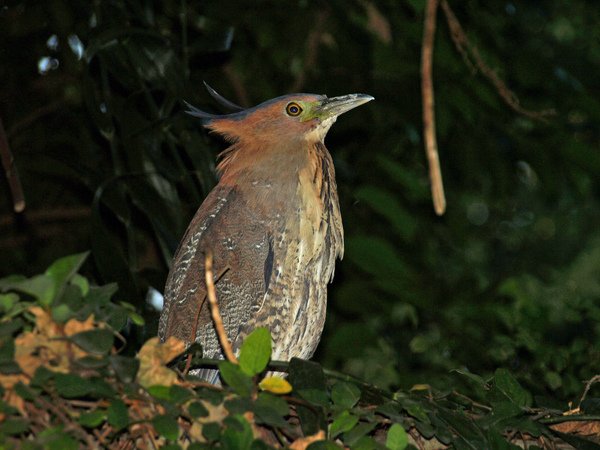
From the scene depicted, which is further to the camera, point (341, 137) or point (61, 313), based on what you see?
point (341, 137)

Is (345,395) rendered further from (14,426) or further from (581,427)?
(581,427)

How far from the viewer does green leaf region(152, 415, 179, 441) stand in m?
1.66

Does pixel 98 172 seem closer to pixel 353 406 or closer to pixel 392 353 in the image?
pixel 392 353

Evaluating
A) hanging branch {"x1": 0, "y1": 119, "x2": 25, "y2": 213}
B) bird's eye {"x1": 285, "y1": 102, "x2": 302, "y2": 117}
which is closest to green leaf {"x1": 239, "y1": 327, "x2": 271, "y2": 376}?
hanging branch {"x1": 0, "y1": 119, "x2": 25, "y2": 213}

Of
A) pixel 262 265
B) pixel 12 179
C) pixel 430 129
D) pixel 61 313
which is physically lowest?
pixel 262 265

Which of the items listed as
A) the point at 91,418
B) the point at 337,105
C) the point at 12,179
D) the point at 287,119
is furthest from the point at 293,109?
the point at 91,418

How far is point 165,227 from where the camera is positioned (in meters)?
3.95

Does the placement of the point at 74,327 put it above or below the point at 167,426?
above

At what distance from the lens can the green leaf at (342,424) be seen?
188cm

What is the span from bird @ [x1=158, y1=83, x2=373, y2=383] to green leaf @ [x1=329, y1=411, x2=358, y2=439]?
1.58 meters

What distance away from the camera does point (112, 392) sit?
1.68 meters

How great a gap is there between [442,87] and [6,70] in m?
2.62

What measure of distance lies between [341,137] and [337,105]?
4.71ft

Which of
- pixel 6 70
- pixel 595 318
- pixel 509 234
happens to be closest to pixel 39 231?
pixel 6 70
